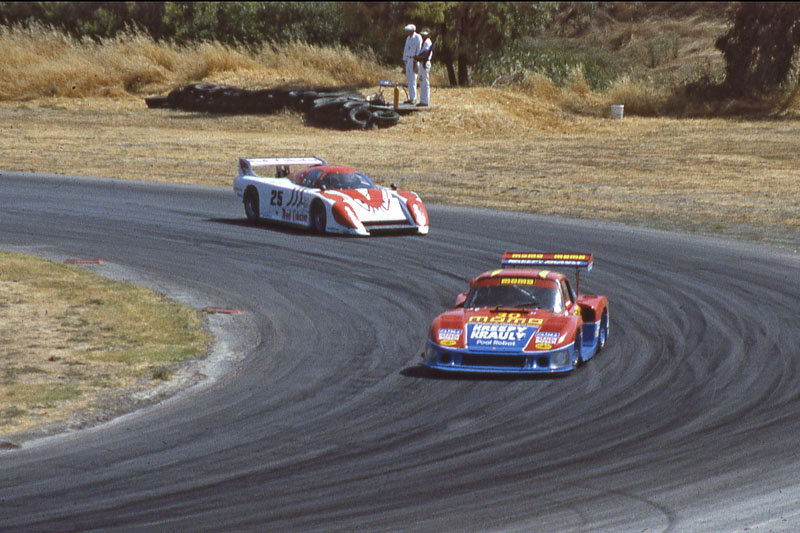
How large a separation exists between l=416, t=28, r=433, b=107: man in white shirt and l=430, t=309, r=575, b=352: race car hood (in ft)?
81.8

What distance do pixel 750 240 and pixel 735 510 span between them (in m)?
14.4

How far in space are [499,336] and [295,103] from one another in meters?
28.6

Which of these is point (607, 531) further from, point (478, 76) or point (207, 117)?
point (478, 76)

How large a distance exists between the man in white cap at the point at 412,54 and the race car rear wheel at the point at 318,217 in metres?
15.2

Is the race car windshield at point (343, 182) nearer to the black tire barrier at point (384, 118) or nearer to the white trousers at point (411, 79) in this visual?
the white trousers at point (411, 79)

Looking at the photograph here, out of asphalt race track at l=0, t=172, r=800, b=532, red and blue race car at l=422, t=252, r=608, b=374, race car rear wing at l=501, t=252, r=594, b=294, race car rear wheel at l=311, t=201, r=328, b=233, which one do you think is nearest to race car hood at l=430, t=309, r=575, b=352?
red and blue race car at l=422, t=252, r=608, b=374

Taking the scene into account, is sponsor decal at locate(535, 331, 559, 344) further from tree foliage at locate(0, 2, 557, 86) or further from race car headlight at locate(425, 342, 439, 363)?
tree foliage at locate(0, 2, 557, 86)

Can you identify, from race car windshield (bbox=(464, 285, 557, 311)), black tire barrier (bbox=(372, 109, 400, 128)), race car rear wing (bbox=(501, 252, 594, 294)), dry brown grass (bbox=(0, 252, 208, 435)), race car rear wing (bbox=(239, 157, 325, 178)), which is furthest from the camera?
black tire barrier (bbox=(372, 109, 400, 128))

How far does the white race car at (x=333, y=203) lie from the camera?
21.3 metres

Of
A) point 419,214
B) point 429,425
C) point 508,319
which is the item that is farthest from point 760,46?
point 429,425

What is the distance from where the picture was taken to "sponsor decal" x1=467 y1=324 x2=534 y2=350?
477 inches

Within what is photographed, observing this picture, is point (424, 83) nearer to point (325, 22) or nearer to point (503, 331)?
point (325, 22)

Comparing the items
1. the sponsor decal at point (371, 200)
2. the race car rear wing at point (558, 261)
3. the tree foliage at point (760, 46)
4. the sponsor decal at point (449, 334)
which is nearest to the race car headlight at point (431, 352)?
the sponsor decal at point (449, 334)

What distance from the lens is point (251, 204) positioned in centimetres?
2316
